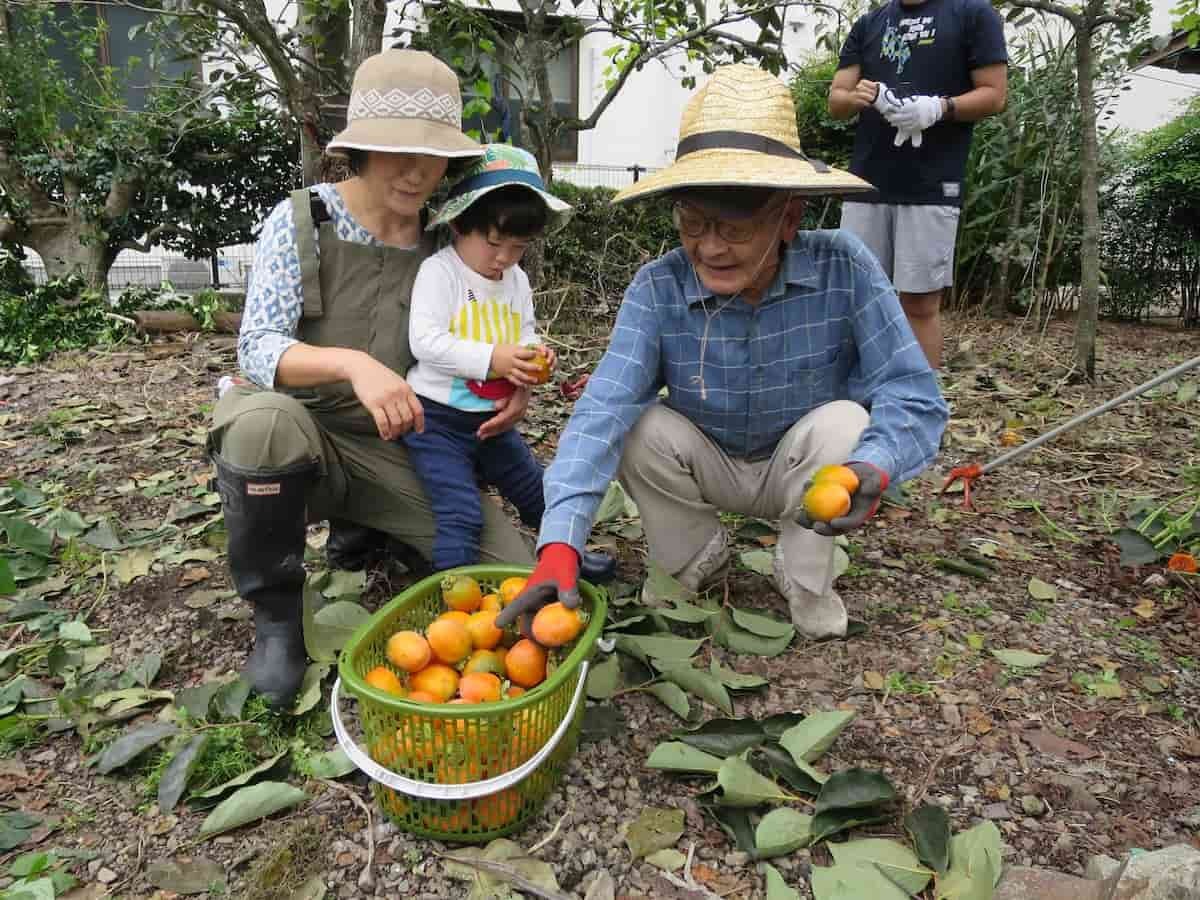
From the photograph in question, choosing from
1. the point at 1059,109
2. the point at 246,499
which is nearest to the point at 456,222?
the point at 246,499

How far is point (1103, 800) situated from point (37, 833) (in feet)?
6.34

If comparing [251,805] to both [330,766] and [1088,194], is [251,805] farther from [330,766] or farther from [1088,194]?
[1088,194]

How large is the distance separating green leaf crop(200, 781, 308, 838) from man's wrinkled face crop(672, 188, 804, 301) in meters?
1.32

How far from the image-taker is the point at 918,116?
3.22 metres

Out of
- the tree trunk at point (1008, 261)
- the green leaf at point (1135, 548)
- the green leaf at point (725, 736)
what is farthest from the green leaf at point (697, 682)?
the tree trunk at point (1008, 261)

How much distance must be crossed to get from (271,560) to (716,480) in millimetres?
1061

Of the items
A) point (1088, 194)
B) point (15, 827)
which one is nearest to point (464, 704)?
point (15, 827)

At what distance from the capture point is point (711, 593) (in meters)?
2.40

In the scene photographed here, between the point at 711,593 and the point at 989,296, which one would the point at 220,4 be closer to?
the point at 711,593

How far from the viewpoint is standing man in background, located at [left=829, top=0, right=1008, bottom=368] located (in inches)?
128

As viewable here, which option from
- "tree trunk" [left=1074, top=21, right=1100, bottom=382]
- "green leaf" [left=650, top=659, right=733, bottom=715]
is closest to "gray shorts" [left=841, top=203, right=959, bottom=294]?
"tree trunk" [left=1074, top=21, right=1100, bottom=382]

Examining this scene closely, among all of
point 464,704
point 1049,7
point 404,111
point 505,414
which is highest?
point 1049,7

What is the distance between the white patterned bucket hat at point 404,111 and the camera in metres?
1.88

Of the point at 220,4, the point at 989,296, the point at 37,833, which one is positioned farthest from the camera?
the point at 989,296
